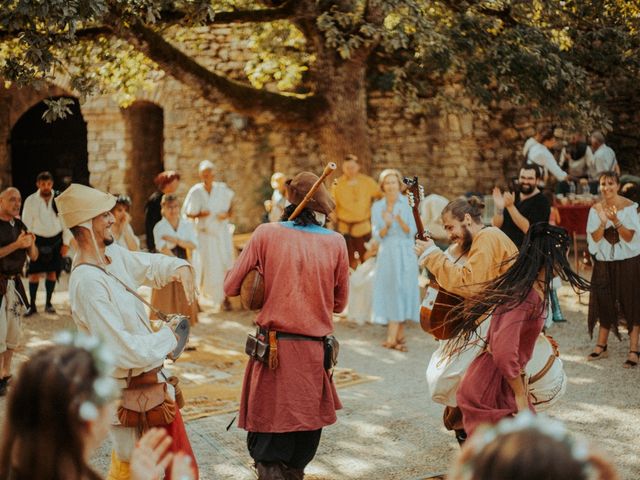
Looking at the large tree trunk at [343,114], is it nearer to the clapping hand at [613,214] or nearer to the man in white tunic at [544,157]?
the man in white tunic at [544,157]

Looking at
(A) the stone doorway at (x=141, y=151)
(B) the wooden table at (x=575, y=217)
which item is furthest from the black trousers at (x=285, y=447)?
(A) the stone doorway at (x=141, y=151)

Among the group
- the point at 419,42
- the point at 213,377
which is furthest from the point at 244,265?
the point at 419,42

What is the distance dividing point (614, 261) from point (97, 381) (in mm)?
6687

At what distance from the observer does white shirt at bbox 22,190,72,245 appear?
427 inches

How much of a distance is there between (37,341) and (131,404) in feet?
19.3

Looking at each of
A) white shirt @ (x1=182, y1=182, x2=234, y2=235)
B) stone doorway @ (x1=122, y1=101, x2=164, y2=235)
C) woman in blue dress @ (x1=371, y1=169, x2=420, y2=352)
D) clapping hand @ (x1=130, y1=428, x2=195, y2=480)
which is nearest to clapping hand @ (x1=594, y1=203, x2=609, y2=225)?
woman in blue dress @ (x1=371, y1=169, x2=420, y2=352)

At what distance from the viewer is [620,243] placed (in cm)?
782

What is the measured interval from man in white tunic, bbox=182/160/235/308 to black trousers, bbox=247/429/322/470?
20.2 feet

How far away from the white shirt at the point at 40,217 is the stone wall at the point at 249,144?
5.81 m

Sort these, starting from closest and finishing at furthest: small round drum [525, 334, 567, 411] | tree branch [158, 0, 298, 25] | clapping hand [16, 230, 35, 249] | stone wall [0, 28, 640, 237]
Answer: small round drum [525, 334, 567, 411]
clapping hand [16, 230, 35, 249]
tree branch [158, 0, 298, 25]
stone wall [0, 28, 640, 237]

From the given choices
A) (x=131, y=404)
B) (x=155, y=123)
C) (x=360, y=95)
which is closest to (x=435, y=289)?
(x=131, y=404)

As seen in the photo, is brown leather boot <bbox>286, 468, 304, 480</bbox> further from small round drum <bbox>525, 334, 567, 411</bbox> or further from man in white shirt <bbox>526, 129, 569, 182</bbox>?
man in white shirt <bbox>526, 129, 569, 182</bbox>

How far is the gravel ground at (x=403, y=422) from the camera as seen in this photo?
534 centimetres

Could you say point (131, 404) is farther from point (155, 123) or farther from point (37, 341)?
point (155, 123)
